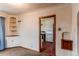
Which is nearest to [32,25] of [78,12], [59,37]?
[59,37]

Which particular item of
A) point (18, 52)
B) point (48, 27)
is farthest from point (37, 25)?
point (18, 52)

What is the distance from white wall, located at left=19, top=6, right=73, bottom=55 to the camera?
1.87 m

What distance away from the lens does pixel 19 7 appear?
191 centimetres

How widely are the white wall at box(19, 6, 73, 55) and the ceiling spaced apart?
0.26ft

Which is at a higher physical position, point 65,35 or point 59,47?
point 65,35

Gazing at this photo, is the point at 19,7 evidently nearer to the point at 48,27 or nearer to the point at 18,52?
the point at 48,27

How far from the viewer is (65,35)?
1864 mm

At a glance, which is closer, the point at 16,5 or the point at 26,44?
the point at 16,5

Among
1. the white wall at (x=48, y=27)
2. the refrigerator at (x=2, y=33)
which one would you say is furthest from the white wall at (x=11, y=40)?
the white wall at (x=48, y=27)

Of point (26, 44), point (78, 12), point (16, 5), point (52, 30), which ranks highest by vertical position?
point (16, 5)

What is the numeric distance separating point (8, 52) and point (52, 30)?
2.77 ft

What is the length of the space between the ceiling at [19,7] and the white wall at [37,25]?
0.26ft

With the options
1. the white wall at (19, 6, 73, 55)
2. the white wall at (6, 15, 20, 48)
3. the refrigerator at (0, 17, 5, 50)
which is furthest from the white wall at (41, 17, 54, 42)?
Answer: the refrigerator at (0, 17, 5, 50)

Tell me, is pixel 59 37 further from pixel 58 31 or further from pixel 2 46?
pixel 2 46
